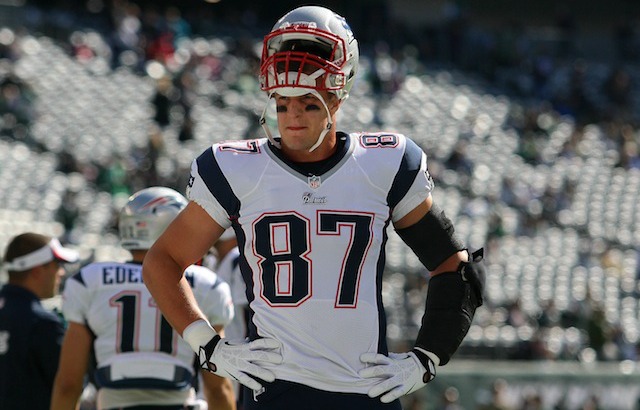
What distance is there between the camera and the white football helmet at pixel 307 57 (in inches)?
158

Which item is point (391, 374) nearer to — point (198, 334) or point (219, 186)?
point (198, 334)

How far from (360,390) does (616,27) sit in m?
28.9

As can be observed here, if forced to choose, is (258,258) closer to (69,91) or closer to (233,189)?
(233,189)

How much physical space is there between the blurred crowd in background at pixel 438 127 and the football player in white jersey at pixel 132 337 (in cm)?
1015

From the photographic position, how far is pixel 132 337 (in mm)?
5613

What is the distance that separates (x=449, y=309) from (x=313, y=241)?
53 cm

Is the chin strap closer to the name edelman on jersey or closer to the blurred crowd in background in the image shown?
the name edelman on jersey

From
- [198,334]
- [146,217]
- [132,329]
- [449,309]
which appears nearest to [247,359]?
[198,334]

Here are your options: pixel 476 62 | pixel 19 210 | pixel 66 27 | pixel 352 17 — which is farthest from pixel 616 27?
pixel 19 210

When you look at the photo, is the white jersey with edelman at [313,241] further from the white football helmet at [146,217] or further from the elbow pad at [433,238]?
the white football helmet at [146,217]

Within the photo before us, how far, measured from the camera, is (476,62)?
92.1 ft

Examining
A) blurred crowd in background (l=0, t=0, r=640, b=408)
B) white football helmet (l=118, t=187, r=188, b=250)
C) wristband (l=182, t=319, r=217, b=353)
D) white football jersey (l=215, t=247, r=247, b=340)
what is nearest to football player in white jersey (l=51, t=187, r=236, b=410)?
white football helmet (l=118, t=187, r=188, b=250)

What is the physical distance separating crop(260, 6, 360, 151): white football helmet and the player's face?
0.02 meters

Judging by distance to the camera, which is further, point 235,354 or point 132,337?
point 132,337
